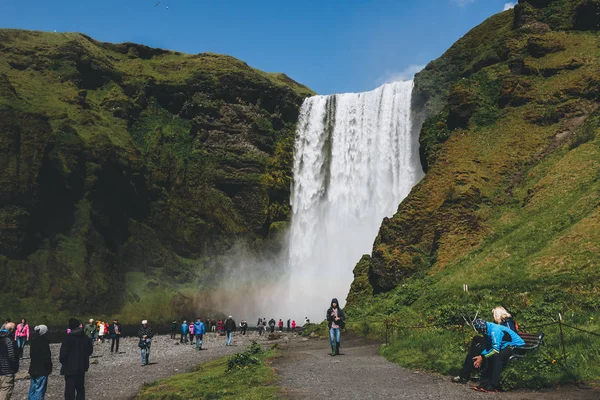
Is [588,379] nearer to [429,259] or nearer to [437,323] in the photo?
[437,323]

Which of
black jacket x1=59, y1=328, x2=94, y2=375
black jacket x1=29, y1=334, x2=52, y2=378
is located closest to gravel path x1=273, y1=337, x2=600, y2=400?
black jacket x1=59, y1=328, x2=94, y2=375

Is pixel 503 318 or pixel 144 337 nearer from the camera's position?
pixel 503 318

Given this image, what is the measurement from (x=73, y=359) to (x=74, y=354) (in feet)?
0.37

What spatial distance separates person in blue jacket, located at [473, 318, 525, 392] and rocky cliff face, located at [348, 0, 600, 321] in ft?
22.4

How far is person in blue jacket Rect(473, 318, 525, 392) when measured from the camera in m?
10.7

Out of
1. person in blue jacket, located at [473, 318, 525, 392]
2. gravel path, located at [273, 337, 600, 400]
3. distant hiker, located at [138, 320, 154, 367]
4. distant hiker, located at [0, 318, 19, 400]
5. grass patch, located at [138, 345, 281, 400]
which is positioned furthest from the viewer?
distant hiker, located at [138, 320, 154, 367]

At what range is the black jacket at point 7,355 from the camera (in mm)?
10812

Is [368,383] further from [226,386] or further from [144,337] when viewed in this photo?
[144,337]

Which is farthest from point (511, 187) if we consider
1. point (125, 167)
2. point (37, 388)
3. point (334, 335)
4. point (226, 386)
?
point (125, 167)

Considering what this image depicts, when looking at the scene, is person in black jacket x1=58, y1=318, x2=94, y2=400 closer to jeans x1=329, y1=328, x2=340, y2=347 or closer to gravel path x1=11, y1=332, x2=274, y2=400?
gravel path x1=11, y1=332, x2=274, y2=400

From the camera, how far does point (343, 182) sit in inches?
2655

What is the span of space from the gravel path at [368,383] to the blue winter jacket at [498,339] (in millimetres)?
887

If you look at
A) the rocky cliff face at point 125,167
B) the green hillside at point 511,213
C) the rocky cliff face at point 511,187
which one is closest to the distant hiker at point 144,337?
the green hillside at point 511,213

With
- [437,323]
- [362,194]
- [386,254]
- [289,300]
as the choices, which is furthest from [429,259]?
[289,300]
